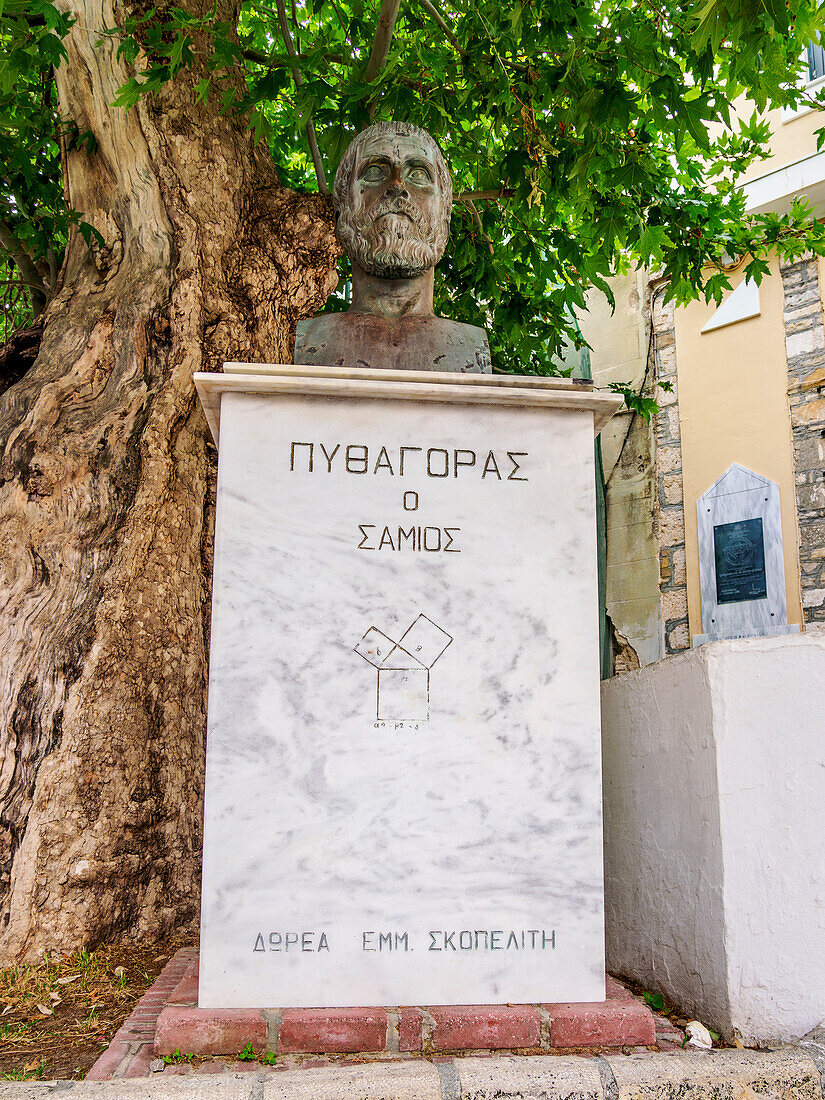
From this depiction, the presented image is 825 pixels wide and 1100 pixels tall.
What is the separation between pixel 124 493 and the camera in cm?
381

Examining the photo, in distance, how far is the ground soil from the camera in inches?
94.5

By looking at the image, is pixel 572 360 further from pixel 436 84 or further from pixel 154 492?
pixel 154 492

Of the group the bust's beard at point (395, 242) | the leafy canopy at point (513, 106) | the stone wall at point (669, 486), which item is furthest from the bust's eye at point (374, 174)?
the stone wall at point (669, 486)

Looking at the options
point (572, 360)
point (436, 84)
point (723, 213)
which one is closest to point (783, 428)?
point (572, 360)

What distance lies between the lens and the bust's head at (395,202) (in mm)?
3188

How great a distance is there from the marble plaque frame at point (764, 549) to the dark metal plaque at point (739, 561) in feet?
0.11

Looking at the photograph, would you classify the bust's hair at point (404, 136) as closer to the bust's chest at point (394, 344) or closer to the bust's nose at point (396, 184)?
the bust's nose at point (396, 184)

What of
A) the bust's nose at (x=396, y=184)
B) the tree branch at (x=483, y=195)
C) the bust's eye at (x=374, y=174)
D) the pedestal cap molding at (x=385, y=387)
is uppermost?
the tree branch at (x=483, y=195)

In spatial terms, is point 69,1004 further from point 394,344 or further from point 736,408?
point 736,408

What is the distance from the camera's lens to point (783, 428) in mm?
8734

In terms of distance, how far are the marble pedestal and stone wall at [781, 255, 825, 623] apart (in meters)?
6.32

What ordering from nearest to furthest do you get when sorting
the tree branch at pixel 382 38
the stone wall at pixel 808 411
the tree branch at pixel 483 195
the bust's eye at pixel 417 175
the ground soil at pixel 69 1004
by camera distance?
1. the ground soil at pixel 69 1004
2. the bust's eye at pixel 417 175
3. the tree branch at pixel 382 38
4. the tree branch at pixel 483 195
5. the stone wall at pixel 808 411

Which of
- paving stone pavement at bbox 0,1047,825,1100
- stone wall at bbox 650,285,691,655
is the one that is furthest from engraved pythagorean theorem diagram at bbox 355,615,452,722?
stone wall at bbox 650,285,691,655

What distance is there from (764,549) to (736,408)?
4.97ft
